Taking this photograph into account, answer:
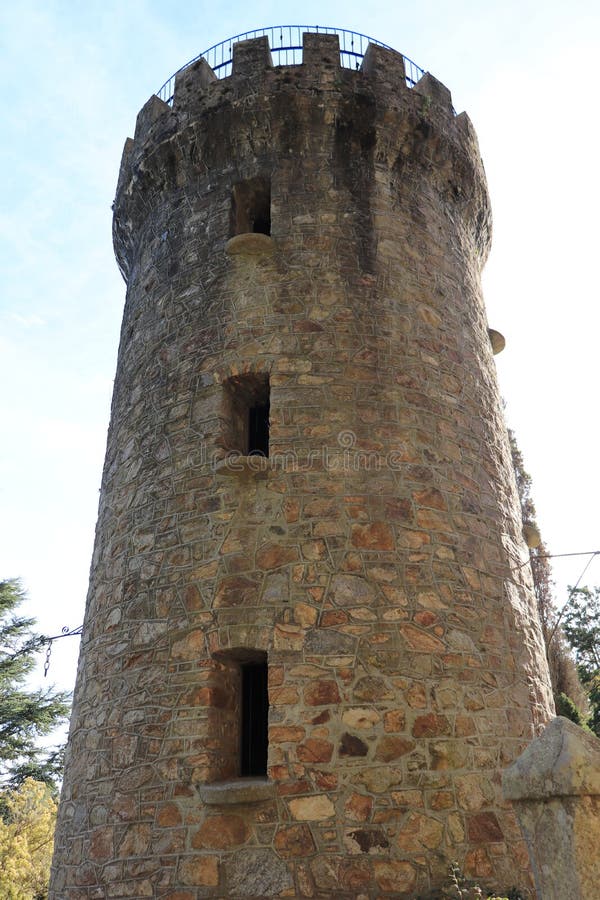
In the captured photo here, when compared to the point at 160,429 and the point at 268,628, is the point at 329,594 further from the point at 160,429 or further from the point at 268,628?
the point at 160,429

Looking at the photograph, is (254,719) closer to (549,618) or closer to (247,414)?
(247,414)

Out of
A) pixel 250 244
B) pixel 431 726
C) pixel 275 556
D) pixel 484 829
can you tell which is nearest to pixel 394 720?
pixel 431 726

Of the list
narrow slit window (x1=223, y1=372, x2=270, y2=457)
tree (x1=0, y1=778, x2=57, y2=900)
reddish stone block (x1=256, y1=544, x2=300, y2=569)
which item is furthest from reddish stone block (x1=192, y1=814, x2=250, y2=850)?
tree (x1=0, y1=778, x2=57, y2=900)

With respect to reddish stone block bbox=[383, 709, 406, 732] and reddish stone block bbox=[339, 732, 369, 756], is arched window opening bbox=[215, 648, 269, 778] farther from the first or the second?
reddish stone block bbox=[383, 709, 406, 732]

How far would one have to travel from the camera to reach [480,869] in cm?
500

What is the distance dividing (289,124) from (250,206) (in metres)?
0.98

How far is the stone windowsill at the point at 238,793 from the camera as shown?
4.96 m

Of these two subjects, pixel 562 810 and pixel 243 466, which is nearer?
pixel 562 810

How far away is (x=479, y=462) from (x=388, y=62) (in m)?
5.06

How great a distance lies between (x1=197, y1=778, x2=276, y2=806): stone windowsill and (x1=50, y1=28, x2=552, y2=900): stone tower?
0.02 meters

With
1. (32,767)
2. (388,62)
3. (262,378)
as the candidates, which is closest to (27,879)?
(32,767)

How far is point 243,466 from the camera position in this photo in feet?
20.1

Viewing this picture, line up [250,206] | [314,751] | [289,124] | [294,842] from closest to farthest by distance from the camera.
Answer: [294,842], [314,751], [289,124], [250,206]

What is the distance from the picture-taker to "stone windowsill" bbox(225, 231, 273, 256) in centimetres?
721
